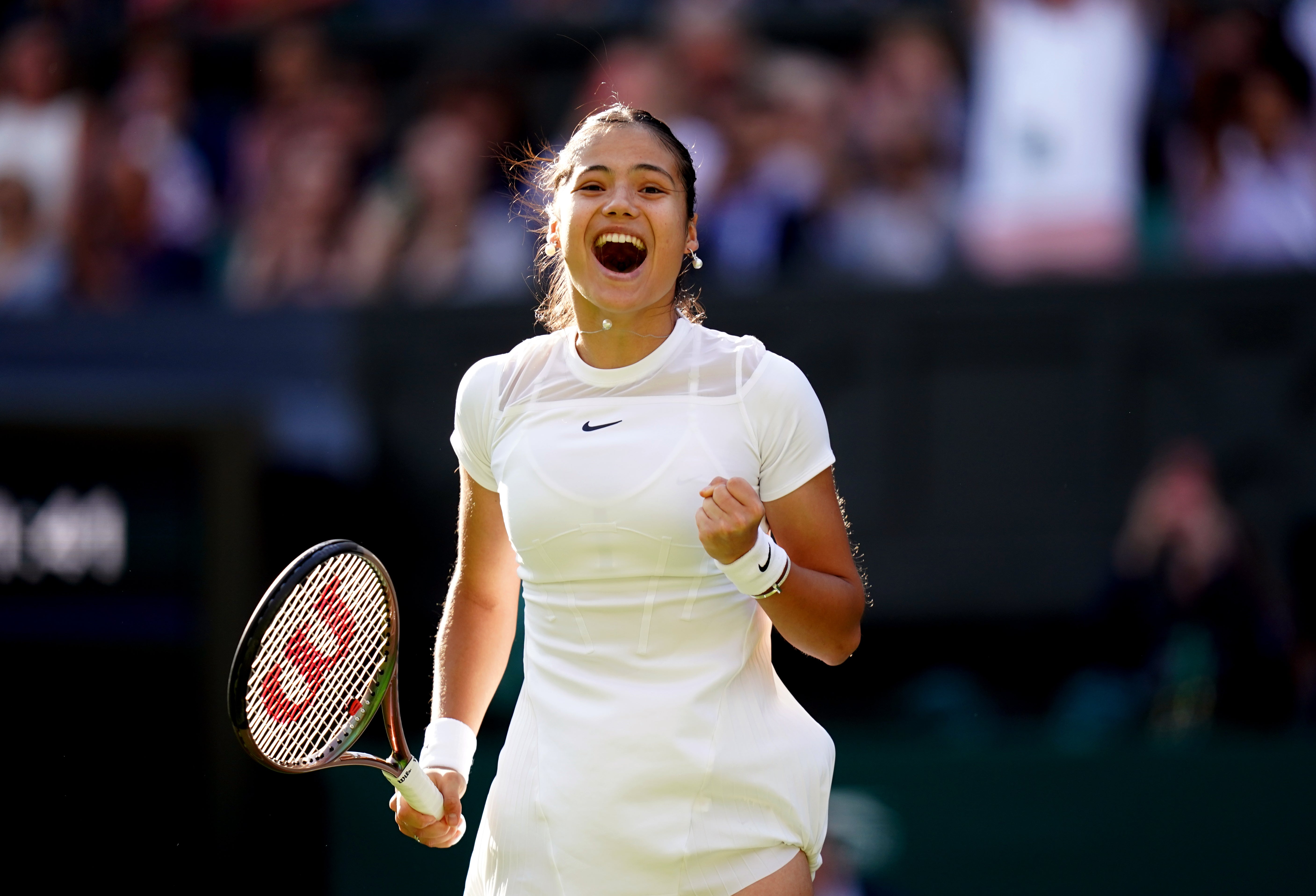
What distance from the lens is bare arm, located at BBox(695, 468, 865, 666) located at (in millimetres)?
1907

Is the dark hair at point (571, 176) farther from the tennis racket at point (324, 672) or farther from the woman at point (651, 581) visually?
the tennis racket at point (324, 672)

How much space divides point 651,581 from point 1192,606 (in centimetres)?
395

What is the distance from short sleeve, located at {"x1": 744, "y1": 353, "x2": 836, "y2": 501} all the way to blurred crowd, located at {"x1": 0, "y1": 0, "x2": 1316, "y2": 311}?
3476 mm

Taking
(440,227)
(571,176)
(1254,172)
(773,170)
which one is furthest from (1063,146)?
(571,176)

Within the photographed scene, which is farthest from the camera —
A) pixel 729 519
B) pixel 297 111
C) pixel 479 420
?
pixel 297 111

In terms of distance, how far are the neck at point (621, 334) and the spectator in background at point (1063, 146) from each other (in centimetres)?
381

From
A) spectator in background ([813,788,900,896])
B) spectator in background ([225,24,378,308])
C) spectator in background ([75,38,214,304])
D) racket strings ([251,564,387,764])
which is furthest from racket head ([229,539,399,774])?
spectator in background ([75,38,214,304])

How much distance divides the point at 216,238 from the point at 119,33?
1226mm

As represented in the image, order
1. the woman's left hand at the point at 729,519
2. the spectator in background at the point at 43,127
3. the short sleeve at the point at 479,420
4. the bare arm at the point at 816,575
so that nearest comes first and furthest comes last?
the woman's left hand at the point at 729,519
the bare arm at the point at 816,575
the short sleeve at the point at 479,420
the spectator in background at the point at 43,127

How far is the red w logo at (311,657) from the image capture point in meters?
2.05

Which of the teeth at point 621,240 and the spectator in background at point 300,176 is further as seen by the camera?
the spectator in background at point 300,176

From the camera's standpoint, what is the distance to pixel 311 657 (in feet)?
7.00

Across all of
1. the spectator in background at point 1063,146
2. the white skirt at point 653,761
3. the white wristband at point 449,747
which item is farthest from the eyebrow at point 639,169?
the spectator in background at point 1063,146

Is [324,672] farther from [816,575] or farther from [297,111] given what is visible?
[297,111]
